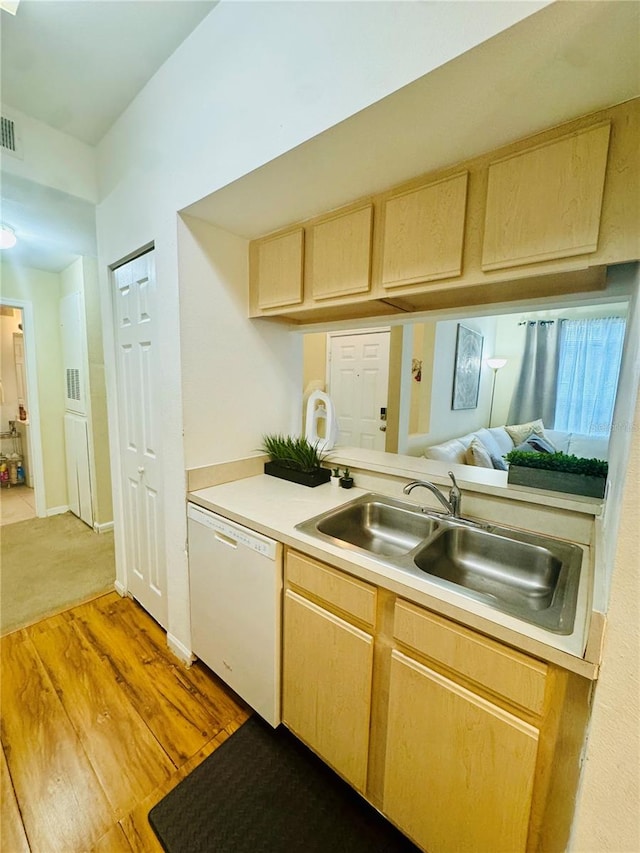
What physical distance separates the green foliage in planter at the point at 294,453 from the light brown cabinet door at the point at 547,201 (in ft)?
3.61

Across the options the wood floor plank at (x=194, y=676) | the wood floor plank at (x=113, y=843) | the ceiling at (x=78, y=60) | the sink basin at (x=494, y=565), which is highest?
the ceiling at (x=78, y=60)

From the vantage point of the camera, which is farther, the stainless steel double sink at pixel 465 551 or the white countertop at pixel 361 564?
the stainless steel double sink at pixel 465 551

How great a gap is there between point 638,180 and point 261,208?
3.89ft

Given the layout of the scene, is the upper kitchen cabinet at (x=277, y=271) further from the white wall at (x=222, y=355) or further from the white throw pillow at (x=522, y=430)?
the white throw pillow at (x=522, y=430)

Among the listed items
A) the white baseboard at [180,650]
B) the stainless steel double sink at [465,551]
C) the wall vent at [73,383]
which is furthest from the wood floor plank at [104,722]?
the wall vent at [73,383]

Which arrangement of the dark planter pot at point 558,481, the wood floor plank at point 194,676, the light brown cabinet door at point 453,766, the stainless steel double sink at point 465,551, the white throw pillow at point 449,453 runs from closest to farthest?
the light brown cabinet door at point 453,766
the stainless steel double sink at point 465,551
the dark planter pot at point 558,481
the wood floor plank at point 194,676
the white throw pillow at point 449,453

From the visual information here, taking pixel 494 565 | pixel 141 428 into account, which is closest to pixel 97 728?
pixel 141 428

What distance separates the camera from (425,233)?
1153 millimetres

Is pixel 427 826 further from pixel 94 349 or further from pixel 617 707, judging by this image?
pixel 94 349

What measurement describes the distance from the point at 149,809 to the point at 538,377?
414 cm

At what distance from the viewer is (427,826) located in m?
0.94

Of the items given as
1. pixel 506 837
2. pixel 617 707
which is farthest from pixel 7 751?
pixel 617 707

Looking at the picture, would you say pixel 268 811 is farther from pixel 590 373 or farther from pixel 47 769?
pixel 590 373

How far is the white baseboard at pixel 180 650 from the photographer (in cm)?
169
